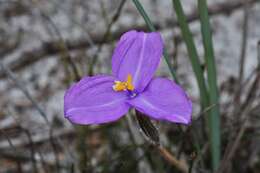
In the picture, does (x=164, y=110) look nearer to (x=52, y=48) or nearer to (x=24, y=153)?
(x=24, y=153)

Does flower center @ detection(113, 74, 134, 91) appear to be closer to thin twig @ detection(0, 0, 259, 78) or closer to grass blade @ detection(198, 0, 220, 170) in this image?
grass blade @ detection(198, 0, 220, 170)

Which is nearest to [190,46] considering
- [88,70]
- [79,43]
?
[88,70]

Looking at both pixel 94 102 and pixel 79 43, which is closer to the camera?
pixel 94 102

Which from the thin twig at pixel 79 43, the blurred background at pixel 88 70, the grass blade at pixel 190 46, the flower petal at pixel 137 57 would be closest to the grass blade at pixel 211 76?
the grass blade at pixel 190 46

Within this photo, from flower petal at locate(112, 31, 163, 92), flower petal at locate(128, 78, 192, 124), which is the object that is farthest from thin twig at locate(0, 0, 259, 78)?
flower petal at locate(128, 78, 192, 124)

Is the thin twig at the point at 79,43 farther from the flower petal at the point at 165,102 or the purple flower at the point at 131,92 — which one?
the flower petal at the point at 165,102

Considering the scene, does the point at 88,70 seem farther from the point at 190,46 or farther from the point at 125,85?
the point at 125,85
